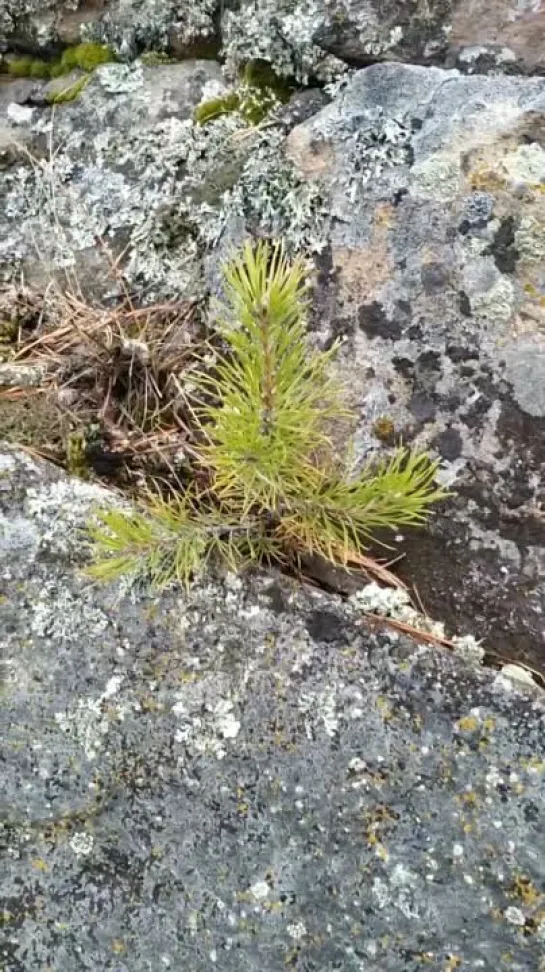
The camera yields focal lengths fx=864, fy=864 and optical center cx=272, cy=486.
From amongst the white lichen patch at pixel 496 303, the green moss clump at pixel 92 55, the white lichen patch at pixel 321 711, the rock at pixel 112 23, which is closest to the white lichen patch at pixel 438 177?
the white lichen patch at pixel 496 303

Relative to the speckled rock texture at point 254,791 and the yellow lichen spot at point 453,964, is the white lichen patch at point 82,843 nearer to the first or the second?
the speckled rock texture at point 254,791

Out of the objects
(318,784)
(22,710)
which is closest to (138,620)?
(22,710)

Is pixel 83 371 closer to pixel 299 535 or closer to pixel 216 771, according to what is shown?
pixel 299 535

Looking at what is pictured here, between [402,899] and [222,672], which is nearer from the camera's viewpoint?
[402,899]

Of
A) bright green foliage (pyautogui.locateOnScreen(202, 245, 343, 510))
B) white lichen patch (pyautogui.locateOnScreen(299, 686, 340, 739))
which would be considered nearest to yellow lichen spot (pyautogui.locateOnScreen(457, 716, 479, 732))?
white lichen patch (pyautogui.locateOnScreen(299, 686, 340, 739))

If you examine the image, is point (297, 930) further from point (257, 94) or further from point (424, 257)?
point (257, 94)

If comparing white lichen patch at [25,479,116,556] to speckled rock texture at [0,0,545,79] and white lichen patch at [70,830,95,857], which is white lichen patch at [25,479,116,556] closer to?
white lichen patch at [70,830,95,857]
